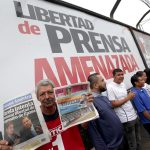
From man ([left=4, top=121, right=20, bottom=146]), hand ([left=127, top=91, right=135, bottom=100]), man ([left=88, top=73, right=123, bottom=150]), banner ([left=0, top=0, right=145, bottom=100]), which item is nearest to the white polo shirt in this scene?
hand ([left=127, top=91, right=135, bottom=100])

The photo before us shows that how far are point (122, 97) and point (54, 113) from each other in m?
1.64

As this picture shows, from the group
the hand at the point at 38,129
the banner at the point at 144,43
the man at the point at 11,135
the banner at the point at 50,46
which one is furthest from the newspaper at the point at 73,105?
the banner at the point at 144,43

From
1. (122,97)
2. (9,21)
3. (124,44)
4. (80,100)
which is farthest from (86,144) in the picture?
(124,44)

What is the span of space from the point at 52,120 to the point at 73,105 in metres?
0.19

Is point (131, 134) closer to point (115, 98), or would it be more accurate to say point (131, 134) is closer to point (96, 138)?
point (115, 98)

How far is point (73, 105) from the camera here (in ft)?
6.11

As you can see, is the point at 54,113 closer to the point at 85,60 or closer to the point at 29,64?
the point at 29,64

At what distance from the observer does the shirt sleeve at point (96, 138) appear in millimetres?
2293

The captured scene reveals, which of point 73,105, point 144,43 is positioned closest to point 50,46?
point 73,105

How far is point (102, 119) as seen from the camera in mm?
2447

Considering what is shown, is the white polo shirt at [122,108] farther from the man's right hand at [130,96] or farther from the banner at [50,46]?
the banner at [50,46]

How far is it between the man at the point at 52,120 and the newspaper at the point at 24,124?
0.14 metres

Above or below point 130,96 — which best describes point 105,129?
below

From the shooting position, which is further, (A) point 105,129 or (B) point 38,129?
(A) point 105,129
